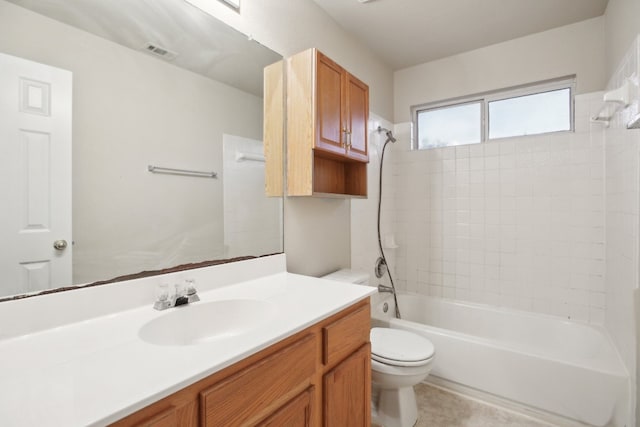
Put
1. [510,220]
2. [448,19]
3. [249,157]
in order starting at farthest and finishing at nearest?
[510,220] → [448,19] → [249,157]

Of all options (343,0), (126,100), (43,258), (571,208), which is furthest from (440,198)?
(43,258)

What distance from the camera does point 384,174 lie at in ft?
9.08

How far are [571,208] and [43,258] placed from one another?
117 inches

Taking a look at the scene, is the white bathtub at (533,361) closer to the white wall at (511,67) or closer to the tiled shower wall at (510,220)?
the tiled shower wall at (510,220)

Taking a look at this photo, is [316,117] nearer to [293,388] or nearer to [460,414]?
[293,388]

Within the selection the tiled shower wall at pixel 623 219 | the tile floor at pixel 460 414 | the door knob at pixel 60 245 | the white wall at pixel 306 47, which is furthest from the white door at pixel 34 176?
the tiled shower wall at pixel 623 219

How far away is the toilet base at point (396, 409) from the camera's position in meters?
1.66

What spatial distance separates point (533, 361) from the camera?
1.73 m

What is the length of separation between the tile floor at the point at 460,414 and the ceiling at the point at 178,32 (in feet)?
6.83

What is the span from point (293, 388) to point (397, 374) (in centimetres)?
87

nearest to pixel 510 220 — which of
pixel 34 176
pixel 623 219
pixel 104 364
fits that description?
pixel 623 219

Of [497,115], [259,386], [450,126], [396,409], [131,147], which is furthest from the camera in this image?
[450,126]

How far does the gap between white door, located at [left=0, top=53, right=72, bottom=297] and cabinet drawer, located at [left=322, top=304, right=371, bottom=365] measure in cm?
86

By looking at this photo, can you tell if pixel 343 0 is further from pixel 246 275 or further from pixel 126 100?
pixel 246 275
